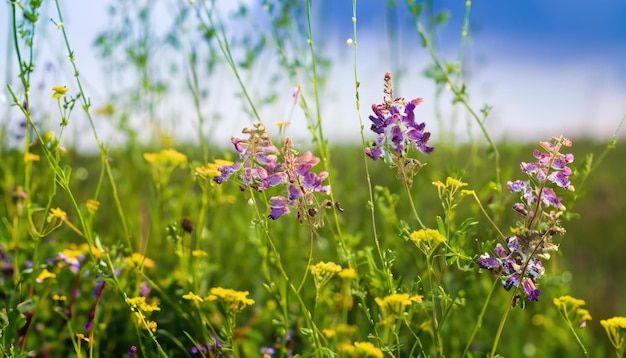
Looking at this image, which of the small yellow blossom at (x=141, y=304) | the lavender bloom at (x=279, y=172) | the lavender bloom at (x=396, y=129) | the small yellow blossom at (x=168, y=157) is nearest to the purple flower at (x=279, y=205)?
the lavender bloom at (x=279, y=172)

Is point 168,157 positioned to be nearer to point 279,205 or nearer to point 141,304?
point 141,304

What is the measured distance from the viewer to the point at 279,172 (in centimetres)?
135

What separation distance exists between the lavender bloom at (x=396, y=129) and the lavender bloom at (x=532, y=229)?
0.65ft

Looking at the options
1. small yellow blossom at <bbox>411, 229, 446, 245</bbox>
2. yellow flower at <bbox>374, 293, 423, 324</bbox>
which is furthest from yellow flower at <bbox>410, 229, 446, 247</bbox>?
yellow flower at <bbox>374, 293, 423, 324</bbox>

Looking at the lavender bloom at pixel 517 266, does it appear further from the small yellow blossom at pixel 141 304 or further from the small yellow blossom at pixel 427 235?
the small yellow blossom at pixel 141 304

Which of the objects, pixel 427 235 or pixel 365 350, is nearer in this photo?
pixel 365 350

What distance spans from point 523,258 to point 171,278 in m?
1.18

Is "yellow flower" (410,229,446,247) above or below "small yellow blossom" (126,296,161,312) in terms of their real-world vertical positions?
above

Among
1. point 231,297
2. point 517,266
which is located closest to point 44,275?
point 231,297

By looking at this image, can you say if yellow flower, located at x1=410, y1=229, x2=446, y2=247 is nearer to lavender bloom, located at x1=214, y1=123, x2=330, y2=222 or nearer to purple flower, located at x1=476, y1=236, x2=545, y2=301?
purple flower, located at x1=476, y1=236, x2=545, y2=301

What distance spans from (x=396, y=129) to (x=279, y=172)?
0.23 metres

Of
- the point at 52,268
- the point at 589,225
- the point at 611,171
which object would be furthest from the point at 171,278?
the point at 611,171

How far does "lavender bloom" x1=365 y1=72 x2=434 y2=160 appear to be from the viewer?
133 centimetres

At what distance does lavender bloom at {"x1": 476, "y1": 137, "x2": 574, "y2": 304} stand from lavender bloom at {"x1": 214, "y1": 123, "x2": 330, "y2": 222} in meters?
0.34
